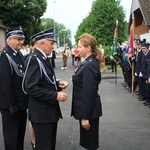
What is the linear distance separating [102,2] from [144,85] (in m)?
25.3

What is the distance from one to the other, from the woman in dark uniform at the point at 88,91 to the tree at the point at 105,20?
28.9 m

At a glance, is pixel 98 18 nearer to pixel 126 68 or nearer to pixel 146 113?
pixel 126 68

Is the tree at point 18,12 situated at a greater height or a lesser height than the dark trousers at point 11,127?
greater

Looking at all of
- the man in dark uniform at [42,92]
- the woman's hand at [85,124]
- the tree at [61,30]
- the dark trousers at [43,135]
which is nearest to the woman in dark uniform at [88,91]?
the woman's hand at [85,124]

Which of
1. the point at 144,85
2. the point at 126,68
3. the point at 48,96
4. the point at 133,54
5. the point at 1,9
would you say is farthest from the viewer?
the point at 1,9

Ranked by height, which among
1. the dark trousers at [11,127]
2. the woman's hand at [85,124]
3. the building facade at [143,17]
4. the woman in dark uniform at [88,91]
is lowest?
the dark trousers at [11,127]

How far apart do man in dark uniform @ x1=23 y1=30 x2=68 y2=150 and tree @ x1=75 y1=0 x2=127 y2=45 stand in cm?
2905

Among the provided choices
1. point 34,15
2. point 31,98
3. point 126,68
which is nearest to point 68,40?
point 34,15

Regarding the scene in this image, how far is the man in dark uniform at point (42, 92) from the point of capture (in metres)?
3.54

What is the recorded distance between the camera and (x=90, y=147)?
12.9ft

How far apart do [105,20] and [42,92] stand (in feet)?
100

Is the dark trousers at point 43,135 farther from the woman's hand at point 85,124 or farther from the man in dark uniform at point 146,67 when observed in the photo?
the man in dark uniform at point 146,67

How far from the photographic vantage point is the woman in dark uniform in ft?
12.1

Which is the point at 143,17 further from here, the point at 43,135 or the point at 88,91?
the point at 43,135
